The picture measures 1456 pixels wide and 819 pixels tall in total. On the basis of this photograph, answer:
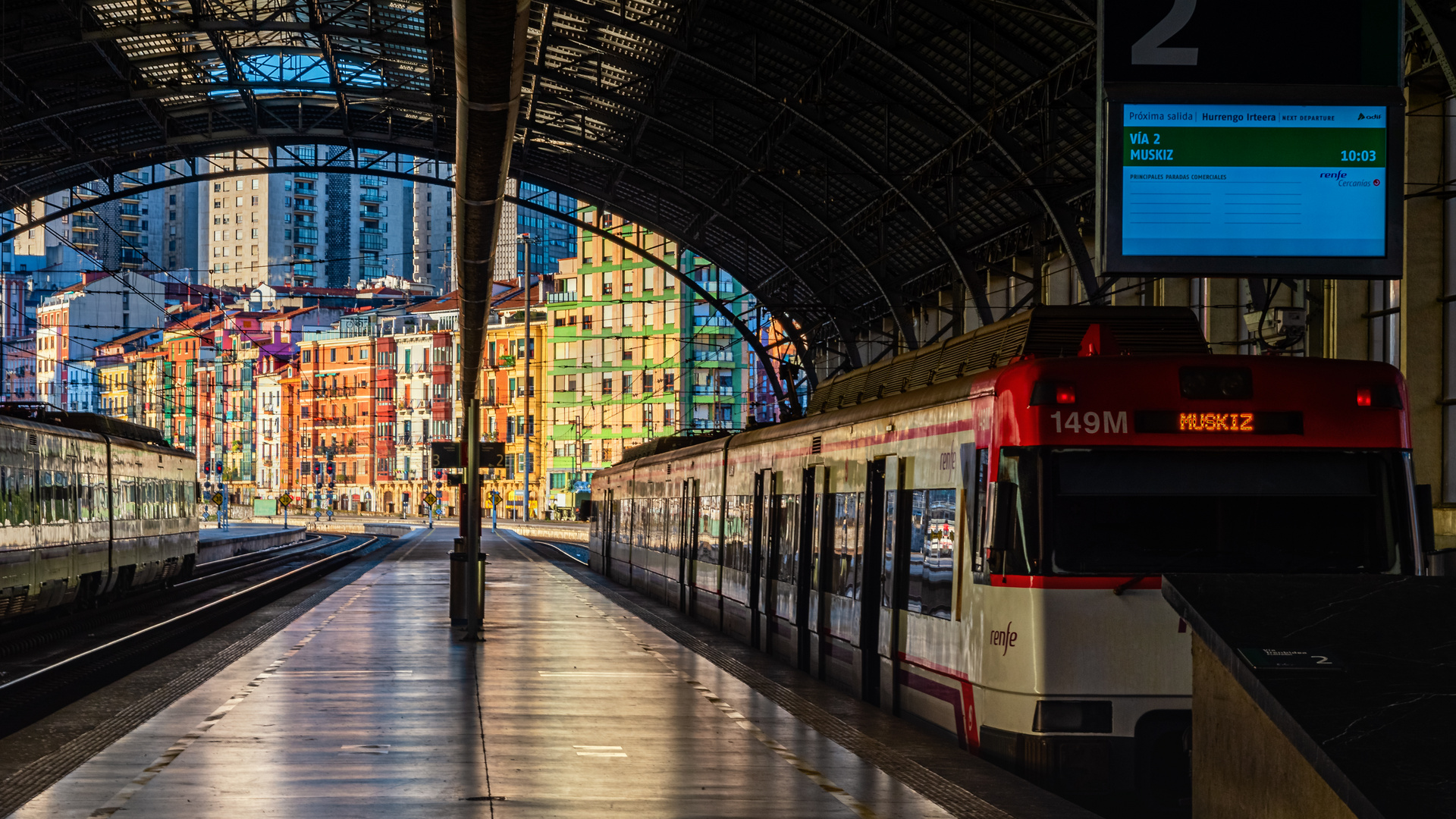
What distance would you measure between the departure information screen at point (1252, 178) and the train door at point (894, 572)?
2.76m

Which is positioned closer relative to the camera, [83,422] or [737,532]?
[737,532]

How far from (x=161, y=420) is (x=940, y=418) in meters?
155

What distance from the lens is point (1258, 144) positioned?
14.4 metres

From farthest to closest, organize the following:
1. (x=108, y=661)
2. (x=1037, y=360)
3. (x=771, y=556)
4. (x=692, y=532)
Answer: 1. (x=692, y=532)
2. (x=108, y=661)
3. (x=771, y=556)
4. (x=1037, y=360)

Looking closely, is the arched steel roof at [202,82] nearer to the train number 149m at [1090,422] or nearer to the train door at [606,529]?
the train door at [606,529]

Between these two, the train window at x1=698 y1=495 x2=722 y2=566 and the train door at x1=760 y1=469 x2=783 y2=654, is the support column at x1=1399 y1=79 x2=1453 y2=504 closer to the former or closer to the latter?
the train door at x1=760 y1=469 x2=783 y2=654

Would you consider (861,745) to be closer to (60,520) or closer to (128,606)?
(60,520)

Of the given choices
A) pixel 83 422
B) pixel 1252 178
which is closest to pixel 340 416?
pixel 83 422

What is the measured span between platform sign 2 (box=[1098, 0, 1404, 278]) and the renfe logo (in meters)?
3.86

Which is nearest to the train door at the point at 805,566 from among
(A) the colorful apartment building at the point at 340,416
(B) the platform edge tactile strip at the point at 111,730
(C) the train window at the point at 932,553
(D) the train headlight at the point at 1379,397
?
(C) the train window at the point at 932,553

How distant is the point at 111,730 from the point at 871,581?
6.44m

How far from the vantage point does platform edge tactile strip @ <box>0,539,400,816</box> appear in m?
10.4

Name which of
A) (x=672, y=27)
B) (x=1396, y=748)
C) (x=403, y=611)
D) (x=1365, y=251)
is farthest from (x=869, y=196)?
(x=1396, y=748)

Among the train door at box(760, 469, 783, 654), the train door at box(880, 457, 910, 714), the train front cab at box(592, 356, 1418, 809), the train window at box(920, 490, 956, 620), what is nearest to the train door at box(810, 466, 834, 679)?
the train door at box(760, 469, 783, 654)
